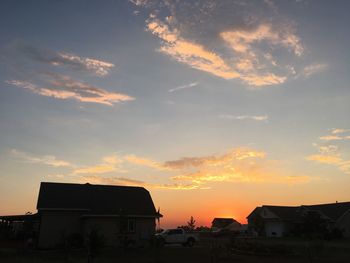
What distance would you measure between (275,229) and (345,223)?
36.6 ft

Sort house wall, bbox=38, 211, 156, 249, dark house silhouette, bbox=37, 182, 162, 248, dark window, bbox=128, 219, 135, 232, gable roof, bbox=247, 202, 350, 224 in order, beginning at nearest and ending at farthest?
house wall, bbox=38, 211, 156, 249 → dark house silhouette, bbox=37, 182, 162, 248 → dark window, bbox=128, 219, 135, 232 → gable roof, bbox=247, 202, 350, 224

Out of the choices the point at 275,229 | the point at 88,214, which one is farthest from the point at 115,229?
the point at 275,229

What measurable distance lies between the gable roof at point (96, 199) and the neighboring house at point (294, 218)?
29.5 m

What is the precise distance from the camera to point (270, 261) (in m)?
26.8

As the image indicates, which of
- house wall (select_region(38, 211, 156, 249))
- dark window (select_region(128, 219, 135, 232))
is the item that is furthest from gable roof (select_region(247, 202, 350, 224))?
dark window (select_region(128, 219, 135, 232))

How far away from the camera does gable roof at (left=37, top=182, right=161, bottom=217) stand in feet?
132

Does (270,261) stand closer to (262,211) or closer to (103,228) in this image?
(103,228)

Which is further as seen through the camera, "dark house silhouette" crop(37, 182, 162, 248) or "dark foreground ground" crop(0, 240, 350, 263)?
"dark house silhouette" crop(37, 182, 162, 248)

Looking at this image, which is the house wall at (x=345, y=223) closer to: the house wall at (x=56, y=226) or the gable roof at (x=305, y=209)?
the gable roof at (x=305, y=209)

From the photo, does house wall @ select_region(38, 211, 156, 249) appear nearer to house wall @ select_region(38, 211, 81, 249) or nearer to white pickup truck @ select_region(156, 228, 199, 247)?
house wall @ select_region(38, 211, 81, 249)

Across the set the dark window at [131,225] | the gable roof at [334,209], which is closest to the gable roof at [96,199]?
the dark window at [131,225]

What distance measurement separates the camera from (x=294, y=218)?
67.3 metres

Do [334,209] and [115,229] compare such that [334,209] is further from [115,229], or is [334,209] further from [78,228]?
[78,228]

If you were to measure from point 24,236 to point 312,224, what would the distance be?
40.9m
